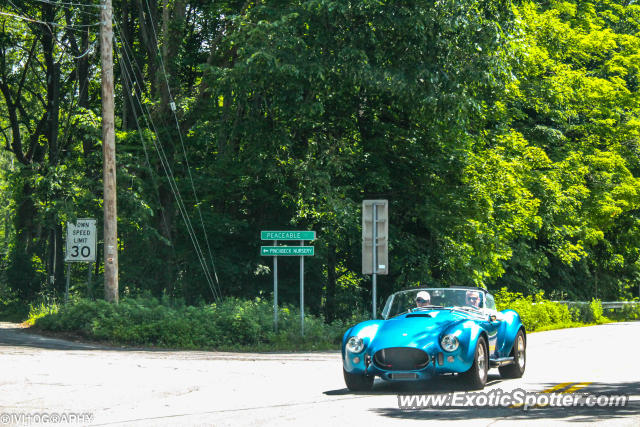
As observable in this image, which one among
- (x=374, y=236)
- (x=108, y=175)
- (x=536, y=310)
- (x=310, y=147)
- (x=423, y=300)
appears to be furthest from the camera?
(x=536, y=310)

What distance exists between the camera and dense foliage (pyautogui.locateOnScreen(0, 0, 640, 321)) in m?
24.3

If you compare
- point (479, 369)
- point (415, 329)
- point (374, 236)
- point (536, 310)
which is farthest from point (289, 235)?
point (536, 310)

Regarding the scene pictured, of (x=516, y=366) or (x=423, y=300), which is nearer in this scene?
(x=423, y=300)

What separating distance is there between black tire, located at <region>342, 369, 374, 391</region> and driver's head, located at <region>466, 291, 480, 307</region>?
2.26 m

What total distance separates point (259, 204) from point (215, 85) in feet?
14.2

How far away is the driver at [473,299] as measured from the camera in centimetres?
1309

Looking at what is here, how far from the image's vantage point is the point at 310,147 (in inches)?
1003

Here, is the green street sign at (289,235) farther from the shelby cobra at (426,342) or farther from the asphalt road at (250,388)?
the shelby cobra at (426,342)

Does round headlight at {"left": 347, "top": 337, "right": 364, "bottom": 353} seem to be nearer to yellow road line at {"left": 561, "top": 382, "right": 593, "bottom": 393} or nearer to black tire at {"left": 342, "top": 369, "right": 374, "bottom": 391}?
black tire at {"left": 342, "top": 369, "right": 374, "bottom": 391}

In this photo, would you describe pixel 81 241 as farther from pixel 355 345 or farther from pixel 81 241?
pixel 355 345

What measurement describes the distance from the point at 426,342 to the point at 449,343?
306 mm

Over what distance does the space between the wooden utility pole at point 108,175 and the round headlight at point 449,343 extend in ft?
46.5

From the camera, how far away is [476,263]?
27.4 meters

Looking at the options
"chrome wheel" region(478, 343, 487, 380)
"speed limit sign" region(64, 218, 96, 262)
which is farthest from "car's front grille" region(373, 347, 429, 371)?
"speed limit sign" region(64, 218, 96, 262)
